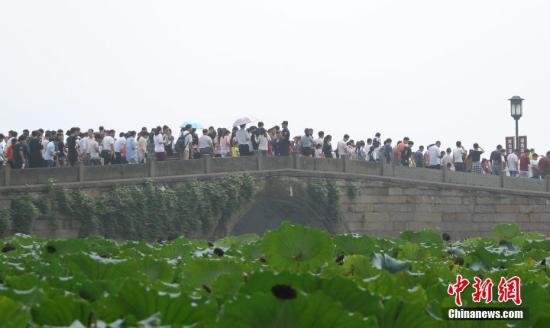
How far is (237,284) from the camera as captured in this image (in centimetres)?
437

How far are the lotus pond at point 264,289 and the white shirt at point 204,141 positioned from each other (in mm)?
23919

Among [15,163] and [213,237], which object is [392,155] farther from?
[15,163]

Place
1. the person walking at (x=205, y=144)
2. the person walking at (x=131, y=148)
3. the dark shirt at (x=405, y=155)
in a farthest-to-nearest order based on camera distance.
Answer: the dark shirt at (x=405, y=155) → the person walking at (x=205, y=144) → the person walking at (x=131, y=148)

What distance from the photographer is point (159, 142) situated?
2988cm

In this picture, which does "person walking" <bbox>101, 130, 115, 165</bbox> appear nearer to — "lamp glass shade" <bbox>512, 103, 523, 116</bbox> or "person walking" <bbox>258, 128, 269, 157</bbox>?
"person walking" <bbox>258, 128, 269, 157</bbox>

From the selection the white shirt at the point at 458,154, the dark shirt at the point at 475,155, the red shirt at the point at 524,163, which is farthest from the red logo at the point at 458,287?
the red shirt at the point at 524,163

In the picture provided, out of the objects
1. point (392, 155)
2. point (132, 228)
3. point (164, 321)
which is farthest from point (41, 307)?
point (392, 155)

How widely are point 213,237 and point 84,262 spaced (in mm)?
27330

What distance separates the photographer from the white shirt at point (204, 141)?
30744 millimetres

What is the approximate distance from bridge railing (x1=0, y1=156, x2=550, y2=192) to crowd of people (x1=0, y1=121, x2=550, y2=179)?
224mm

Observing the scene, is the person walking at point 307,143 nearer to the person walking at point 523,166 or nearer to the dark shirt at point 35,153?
the person walking at point 523,166

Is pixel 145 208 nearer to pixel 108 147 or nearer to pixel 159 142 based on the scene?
pixel 159 142

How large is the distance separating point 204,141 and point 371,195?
5.77 m

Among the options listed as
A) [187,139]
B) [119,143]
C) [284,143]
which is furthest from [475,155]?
[119,143]
